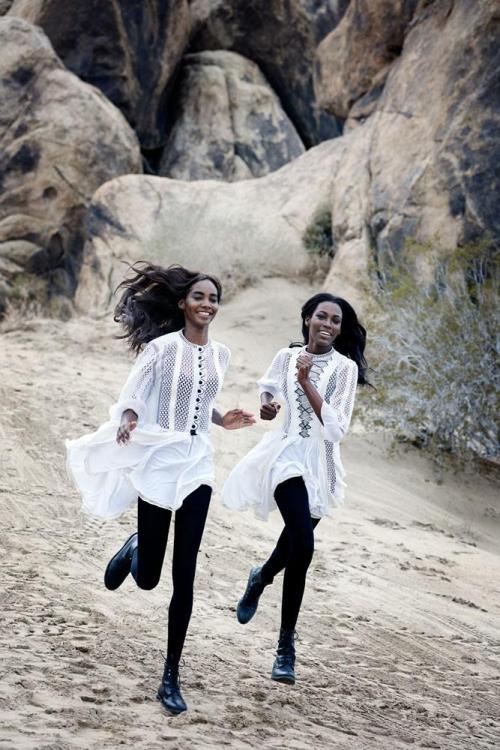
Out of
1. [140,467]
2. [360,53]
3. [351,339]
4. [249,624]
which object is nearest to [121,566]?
[140,467]

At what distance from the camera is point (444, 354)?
10.8 meters

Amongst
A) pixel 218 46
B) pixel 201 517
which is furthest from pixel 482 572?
pixel 218 46

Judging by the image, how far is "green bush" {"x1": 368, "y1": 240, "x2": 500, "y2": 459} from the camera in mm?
10633

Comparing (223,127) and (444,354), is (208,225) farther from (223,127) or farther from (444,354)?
(223,127)

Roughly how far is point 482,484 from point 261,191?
24.4 feet

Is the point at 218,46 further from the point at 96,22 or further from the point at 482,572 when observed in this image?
the point at 482,572

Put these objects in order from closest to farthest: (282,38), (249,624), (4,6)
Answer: (249,624)
(4,6)
(282,38)

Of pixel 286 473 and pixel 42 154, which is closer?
pixel 286 473

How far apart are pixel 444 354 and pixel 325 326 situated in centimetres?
585

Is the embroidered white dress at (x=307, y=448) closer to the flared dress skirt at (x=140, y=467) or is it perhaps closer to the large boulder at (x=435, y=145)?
the flared dress skirt at (x=140, y=467)

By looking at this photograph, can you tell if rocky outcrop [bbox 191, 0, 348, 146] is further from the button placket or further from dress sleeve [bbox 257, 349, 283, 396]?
the button placket

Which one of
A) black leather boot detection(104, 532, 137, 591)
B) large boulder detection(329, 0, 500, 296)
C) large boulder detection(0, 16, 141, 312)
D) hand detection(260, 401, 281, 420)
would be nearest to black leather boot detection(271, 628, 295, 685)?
black leather boot detection(104, 532, 137, 591)

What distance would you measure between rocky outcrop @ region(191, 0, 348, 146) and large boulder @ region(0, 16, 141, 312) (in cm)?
656

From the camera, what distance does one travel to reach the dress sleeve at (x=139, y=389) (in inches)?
180
